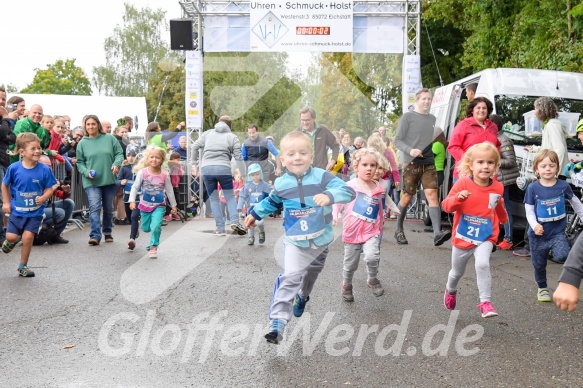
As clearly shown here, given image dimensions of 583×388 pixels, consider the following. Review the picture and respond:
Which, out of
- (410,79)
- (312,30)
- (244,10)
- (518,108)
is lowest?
(518,108)

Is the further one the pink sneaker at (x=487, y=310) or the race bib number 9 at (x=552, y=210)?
the race bib number 9 at (x=552, y=210)

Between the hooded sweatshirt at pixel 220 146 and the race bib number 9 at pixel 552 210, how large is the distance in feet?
22.3

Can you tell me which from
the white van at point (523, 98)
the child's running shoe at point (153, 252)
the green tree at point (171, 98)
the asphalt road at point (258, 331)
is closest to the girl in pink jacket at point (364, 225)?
the asphalt road at point (258, 331)

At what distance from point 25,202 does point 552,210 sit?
564 cm

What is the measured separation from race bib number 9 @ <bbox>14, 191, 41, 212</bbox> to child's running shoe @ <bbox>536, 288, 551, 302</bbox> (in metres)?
5.48

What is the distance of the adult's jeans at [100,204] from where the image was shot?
11.8 meters

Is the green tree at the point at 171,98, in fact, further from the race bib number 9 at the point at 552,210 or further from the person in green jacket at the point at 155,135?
the race bib number 9 at the point at 552,210

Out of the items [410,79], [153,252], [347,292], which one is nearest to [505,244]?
[347,292]

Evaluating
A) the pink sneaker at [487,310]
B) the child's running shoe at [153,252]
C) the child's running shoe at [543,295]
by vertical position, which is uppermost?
the pink sneaker at [487,310]

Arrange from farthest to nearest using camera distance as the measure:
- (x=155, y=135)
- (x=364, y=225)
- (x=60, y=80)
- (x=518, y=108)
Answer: (x=60, y=80)
(x=155, y=135)
(x=518, y=108)
(x=364, y=225)

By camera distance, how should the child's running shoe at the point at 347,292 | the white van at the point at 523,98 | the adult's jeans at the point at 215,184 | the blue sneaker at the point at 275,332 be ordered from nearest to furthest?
1. the blue sneaker at the point at 275,332
2. the child's running shoe at the point at 347,292
3. the white van at the point at 523,98
4. the adult's jeans at the point at 215,184

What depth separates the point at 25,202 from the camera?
885 centimetres

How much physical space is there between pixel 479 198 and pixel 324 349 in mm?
2065

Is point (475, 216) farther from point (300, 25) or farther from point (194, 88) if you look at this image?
point (194, 88)
